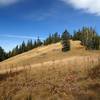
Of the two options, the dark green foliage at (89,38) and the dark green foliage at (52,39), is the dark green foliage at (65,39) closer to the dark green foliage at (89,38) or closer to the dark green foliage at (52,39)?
the dark green foliage at (89,38)

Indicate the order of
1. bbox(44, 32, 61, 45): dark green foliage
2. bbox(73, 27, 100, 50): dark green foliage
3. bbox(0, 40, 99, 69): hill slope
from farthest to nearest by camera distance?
bbox(44, 32, 61, 45): dark green foliage
bbox(73, 27, 100, 50): dark green foliage
bbox(0, 40, 99, 69): hill slope

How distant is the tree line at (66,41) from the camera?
349ft

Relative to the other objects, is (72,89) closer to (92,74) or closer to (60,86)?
(60,86)

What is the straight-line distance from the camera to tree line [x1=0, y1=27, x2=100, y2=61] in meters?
106

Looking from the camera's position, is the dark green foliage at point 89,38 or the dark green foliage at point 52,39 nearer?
the dark green foliage at point 89,38

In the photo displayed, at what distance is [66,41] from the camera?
106m

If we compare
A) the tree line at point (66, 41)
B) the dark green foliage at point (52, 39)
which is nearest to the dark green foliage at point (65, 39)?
the tree line at point (66, 41)

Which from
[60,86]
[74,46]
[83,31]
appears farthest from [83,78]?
[83,31]

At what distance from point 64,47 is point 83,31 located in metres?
30.0

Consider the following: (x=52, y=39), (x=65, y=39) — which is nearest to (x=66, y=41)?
(x=65, y=39)

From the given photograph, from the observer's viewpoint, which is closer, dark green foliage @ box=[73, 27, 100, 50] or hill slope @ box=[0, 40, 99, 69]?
hill slope @ box=[0, 40, 99, 69]

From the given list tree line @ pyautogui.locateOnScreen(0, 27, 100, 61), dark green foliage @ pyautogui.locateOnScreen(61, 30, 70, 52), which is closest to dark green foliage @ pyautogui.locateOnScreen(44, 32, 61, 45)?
tree line @ pyautogui.locateOnScreen(0, 27, 100, 61)

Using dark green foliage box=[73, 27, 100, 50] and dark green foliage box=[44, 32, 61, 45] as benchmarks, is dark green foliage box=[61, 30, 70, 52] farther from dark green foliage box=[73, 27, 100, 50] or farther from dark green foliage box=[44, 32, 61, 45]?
dark green foliage box=[44, 32, 61, 45]

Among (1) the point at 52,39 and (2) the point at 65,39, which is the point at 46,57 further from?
(1) the point at 52,39
